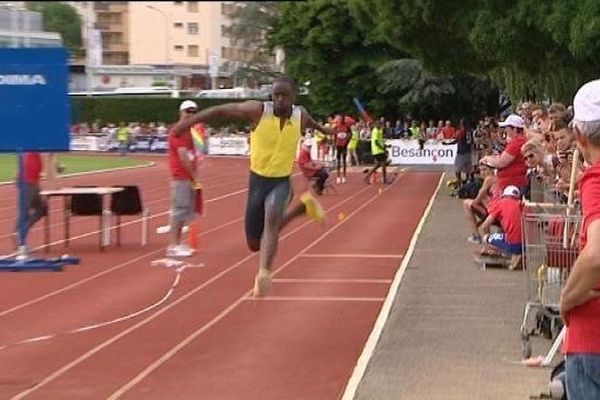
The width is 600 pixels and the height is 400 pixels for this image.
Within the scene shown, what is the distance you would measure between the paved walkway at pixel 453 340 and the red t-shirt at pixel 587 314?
3.60 metres

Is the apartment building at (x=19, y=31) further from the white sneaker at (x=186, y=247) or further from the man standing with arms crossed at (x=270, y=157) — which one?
the man standing with arms crossed at (x=270, y=157)

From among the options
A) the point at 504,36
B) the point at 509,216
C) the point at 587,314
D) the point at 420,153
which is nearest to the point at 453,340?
the point at 509,216

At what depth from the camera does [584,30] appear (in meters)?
21.8

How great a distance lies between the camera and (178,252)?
1717 cm

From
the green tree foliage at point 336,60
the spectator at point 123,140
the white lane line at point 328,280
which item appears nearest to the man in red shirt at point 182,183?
the white lane line at point 328,280

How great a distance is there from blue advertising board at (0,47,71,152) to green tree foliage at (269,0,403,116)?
4282cm

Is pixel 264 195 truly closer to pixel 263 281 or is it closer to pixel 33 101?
pixel 263 281

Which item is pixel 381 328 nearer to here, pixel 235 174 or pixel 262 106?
pixel 262 106

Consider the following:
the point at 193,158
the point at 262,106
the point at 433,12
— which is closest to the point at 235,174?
the point at 433,12

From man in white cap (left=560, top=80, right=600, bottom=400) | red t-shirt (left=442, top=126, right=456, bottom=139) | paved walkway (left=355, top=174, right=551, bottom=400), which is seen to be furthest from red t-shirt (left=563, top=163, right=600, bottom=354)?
red t-shirt (left=442, top=126, right=456, bottom=139)

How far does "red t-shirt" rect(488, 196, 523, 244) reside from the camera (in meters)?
14.1

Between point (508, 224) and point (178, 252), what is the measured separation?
190 inches

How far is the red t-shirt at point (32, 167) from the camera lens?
1678 centimetres

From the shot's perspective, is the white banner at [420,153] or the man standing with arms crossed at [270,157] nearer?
the man standing with arms crossed at [270,157]
